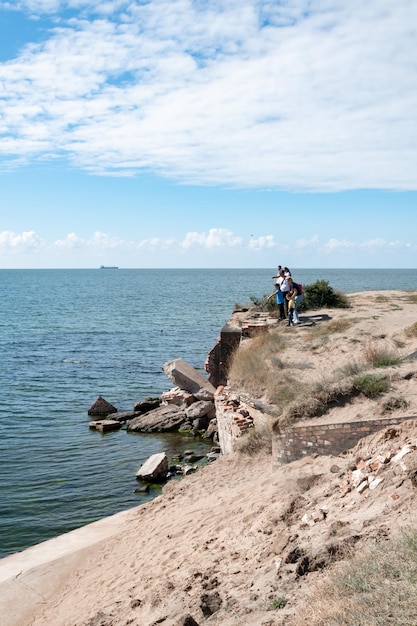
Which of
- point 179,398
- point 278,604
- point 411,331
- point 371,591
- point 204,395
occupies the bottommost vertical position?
point 179,398

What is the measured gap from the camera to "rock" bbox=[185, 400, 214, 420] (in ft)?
66.0

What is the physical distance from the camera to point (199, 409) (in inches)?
798

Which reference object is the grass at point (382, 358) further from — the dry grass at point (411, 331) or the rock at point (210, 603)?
the rock at point (210, 603)

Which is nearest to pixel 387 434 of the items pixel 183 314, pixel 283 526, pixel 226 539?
pixel 283 526

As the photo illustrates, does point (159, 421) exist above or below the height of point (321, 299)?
below

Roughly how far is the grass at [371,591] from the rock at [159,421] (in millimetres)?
14578

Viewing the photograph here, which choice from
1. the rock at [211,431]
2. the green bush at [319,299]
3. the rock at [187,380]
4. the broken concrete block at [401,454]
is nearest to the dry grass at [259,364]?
the rock at [211,431]

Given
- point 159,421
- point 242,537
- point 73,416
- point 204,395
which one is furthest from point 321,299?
point 242,537

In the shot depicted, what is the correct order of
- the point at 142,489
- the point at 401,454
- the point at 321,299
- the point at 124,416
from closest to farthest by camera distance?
1. the point at 401,454
2. the point at 142,489
3. the point at 124,416
4. the point at 321,299

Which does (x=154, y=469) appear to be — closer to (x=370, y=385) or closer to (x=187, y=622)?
(x=370, y=385)

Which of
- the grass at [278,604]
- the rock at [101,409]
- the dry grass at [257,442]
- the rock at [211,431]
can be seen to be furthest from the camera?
the rock at [101,409]

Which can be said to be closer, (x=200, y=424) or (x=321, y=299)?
(x=200, y=424)

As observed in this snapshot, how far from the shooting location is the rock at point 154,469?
605 inches

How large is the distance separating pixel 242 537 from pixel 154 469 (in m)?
6.95
